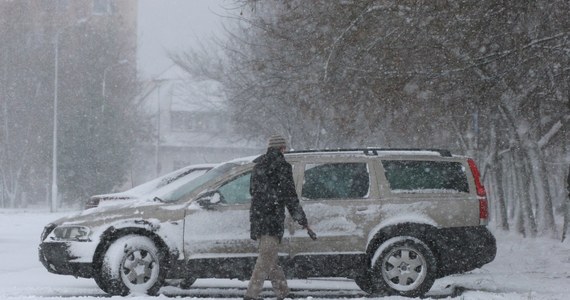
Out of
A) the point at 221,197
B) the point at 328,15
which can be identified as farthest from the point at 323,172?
the point at 328,15

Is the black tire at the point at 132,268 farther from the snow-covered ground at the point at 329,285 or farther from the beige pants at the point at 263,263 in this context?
the beige pants at the point at 263,263

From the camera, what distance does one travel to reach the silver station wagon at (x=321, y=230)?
1012 centimetres

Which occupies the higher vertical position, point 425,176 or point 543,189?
point 425,176

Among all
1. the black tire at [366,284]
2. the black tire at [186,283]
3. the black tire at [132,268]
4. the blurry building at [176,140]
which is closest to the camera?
the black tire at [132,268]

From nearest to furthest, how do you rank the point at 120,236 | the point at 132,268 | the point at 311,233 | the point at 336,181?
the point at 311,233
the point at 132,268
the point at 120,236
the point at 336,181

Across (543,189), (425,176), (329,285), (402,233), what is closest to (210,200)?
(402,233)

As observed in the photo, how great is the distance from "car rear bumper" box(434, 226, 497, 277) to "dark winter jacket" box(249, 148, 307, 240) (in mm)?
1916

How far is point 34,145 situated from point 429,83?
40.5 meters

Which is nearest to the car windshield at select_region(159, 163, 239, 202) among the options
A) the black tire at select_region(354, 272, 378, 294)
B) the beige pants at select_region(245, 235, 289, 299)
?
the beige pants at select_region(245, 235, 289, 299)

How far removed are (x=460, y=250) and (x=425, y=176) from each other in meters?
0.94

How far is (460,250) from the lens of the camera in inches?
410

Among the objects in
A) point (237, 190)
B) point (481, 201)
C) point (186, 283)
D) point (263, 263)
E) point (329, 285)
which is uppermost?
point (237, 190)

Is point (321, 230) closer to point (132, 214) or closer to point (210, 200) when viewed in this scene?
point (210, 200)

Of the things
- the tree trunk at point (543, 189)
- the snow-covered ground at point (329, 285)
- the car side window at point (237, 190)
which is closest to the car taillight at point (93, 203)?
the snow-covered ground at point (329, 285)
